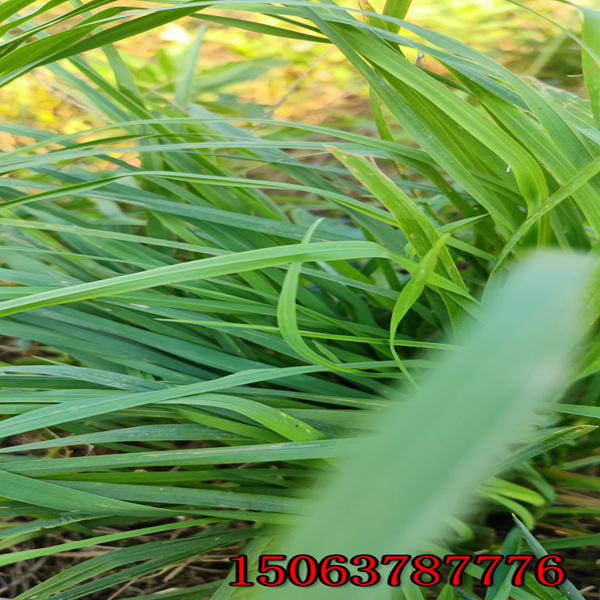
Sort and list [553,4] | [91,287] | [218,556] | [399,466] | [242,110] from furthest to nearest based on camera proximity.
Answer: [553,4]
[242,110]
[218,556]
[91,287]
[399,466]

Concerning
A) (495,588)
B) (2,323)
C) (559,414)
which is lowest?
(495,588)

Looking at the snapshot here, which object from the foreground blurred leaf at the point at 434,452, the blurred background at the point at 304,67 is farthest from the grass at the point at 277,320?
the blurred background at the point at 304,67

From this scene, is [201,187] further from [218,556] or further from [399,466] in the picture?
[399,466]

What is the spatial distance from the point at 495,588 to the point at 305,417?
0.87ft

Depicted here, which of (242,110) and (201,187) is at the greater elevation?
(242,110)

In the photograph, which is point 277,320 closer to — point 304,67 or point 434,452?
point 434,452

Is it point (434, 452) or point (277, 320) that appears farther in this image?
point (277, 320)

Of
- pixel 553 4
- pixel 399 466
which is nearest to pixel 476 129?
pixel 399 466

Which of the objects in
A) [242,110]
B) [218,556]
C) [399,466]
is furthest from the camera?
[242,110]

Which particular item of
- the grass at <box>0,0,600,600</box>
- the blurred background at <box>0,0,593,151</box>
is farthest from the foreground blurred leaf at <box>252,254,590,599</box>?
the blurred background at <box>0,0,593,151</box>

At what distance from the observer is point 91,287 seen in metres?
0.43

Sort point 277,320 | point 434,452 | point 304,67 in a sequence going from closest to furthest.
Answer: point 434,452
point 277,320
point 304,67

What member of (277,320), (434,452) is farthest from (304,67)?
(434,452)

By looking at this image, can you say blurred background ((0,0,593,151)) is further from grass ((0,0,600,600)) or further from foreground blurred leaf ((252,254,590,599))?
foreground blurred leaf ((252,254,590,599))
